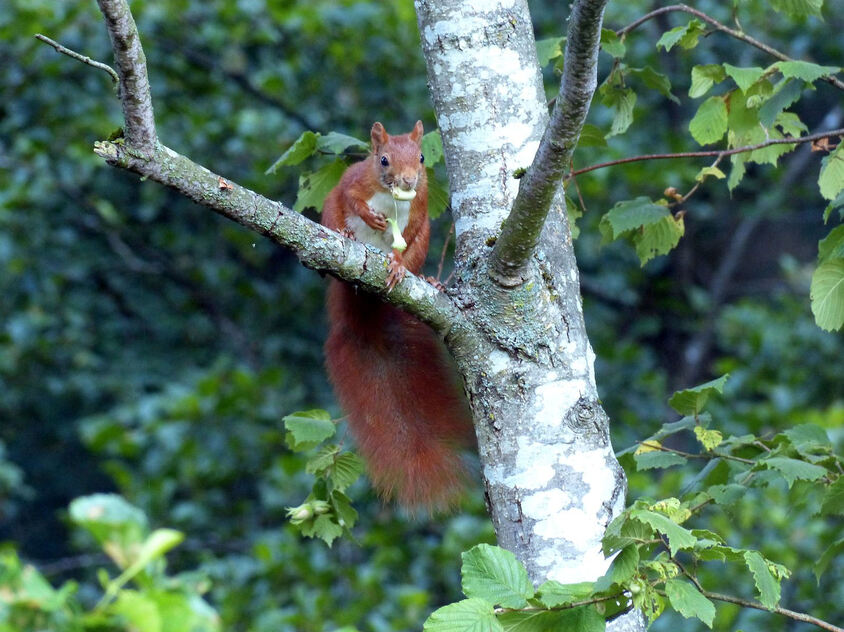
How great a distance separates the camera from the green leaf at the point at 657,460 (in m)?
1.58

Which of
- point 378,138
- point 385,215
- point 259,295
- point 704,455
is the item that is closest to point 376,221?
point 385,215

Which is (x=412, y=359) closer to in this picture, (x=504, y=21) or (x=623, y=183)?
(x=504, y=21)

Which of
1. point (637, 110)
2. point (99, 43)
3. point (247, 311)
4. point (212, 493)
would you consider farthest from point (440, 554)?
point (99, 43)

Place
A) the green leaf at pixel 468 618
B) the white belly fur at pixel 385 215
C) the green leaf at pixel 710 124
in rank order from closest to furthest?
the green leaf at pixel 468 618 < the green leaf at pixel 710 124 < the white belly fur at pixel 385 215

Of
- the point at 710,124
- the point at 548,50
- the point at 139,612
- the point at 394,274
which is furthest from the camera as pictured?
the point at 548,50

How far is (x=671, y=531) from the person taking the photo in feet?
3.34

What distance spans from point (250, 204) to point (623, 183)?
314 cm

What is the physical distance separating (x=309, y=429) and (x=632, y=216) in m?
0.64

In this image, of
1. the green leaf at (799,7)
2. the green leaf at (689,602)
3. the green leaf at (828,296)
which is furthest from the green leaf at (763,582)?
the green leaf at (799,7)

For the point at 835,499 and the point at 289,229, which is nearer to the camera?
the point at 289,229

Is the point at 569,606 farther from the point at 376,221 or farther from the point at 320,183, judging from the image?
the point at 376,221

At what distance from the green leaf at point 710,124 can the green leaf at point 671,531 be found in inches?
33.2

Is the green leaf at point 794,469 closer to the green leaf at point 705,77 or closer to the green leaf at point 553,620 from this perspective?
the green leaf at point 553,620

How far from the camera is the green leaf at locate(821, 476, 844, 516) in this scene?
1.41 metres
